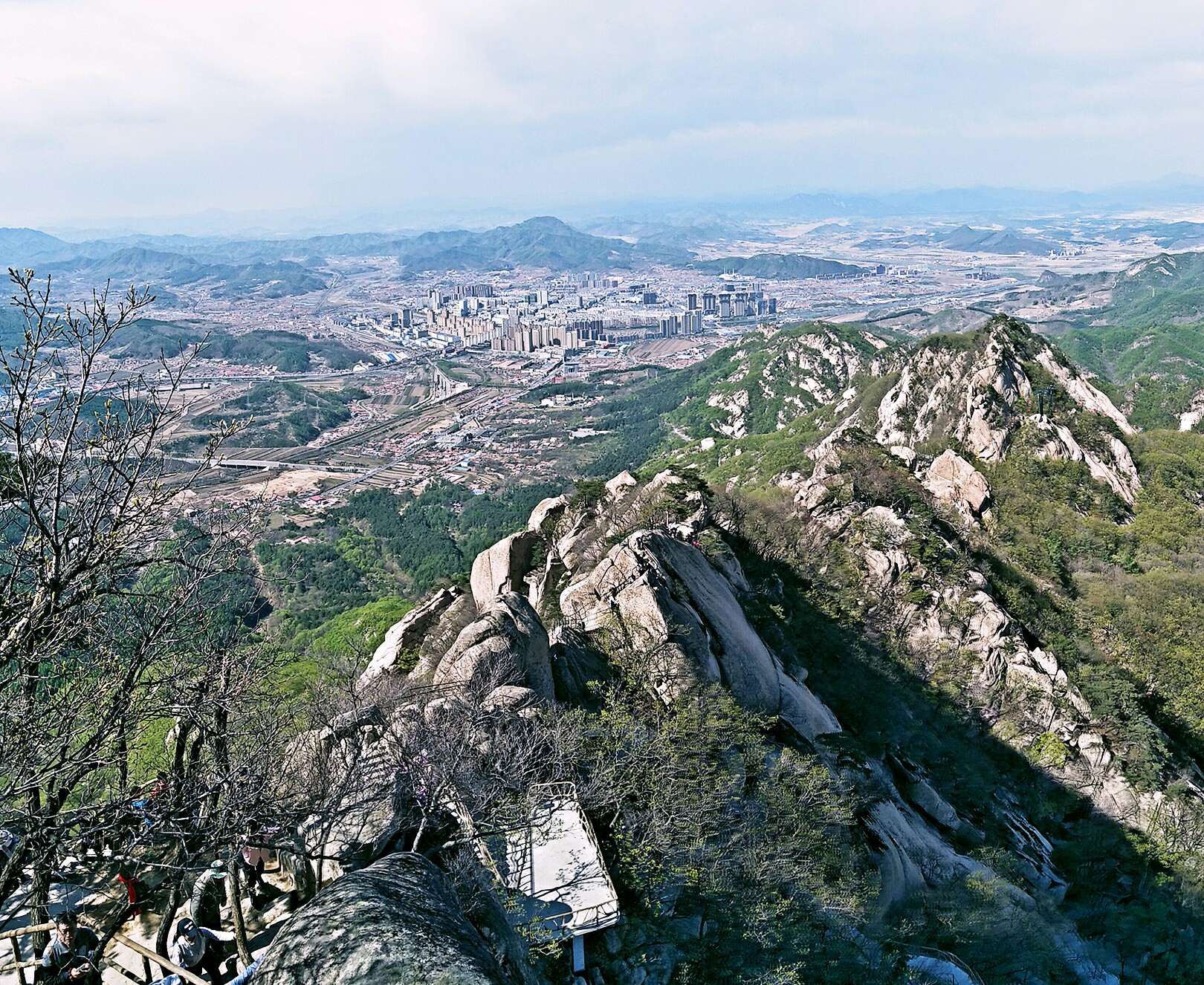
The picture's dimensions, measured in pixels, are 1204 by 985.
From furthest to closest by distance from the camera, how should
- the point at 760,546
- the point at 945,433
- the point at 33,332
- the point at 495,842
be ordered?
the point at 945,433, the point at 760,546, the point at 495,842, the point at 33,332

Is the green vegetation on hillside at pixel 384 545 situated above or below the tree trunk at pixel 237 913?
below

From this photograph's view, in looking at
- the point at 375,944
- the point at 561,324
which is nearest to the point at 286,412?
the point at 561,324

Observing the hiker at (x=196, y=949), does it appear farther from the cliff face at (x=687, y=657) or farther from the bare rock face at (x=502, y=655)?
the bare rock face at (x=502, y=655)

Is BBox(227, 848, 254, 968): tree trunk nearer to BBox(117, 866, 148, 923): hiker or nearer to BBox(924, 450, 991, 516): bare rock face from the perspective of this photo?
BBox(117, 866, 148, 923): hiker

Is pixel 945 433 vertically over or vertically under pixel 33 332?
under

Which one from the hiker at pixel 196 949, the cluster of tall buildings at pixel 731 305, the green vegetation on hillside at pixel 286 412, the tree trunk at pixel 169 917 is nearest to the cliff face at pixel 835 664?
the hiker at pixel 196 949

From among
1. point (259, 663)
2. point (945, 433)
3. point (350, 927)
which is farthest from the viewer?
point (945, 433)

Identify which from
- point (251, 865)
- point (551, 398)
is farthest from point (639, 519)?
point (551, 398)

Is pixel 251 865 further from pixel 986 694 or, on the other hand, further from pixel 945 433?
pixel 945 433
